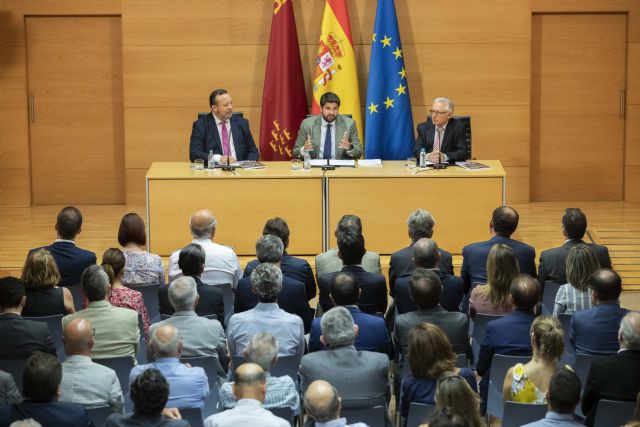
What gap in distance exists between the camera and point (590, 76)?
470 inches

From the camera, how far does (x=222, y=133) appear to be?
9.85 m

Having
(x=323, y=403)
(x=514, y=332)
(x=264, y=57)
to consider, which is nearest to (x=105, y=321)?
(x=323, y=403)

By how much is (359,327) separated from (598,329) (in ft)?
4.13

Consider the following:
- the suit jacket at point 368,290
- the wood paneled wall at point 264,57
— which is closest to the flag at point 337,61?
the wood paneled wall at point 264,57

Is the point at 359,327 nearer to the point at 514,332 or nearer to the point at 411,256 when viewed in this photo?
the point at 514,332

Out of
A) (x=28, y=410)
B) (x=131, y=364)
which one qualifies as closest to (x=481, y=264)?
(x=131, y=364)

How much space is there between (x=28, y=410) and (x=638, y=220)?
771 centimetres

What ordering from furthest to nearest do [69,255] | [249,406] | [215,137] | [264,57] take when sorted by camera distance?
[264,57]
[215,137]
[69,255]
[249,406]

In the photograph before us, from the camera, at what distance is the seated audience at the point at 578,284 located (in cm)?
629

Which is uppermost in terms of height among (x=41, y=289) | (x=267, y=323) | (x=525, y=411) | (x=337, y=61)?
(x=337, y=61)

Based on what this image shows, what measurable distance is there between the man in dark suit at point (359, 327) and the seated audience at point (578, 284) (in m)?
1.22

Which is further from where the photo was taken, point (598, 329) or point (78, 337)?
point (598, 329)

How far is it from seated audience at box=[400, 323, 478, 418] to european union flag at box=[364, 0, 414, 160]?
6.54 meters

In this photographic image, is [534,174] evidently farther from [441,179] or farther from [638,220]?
[441,179]
